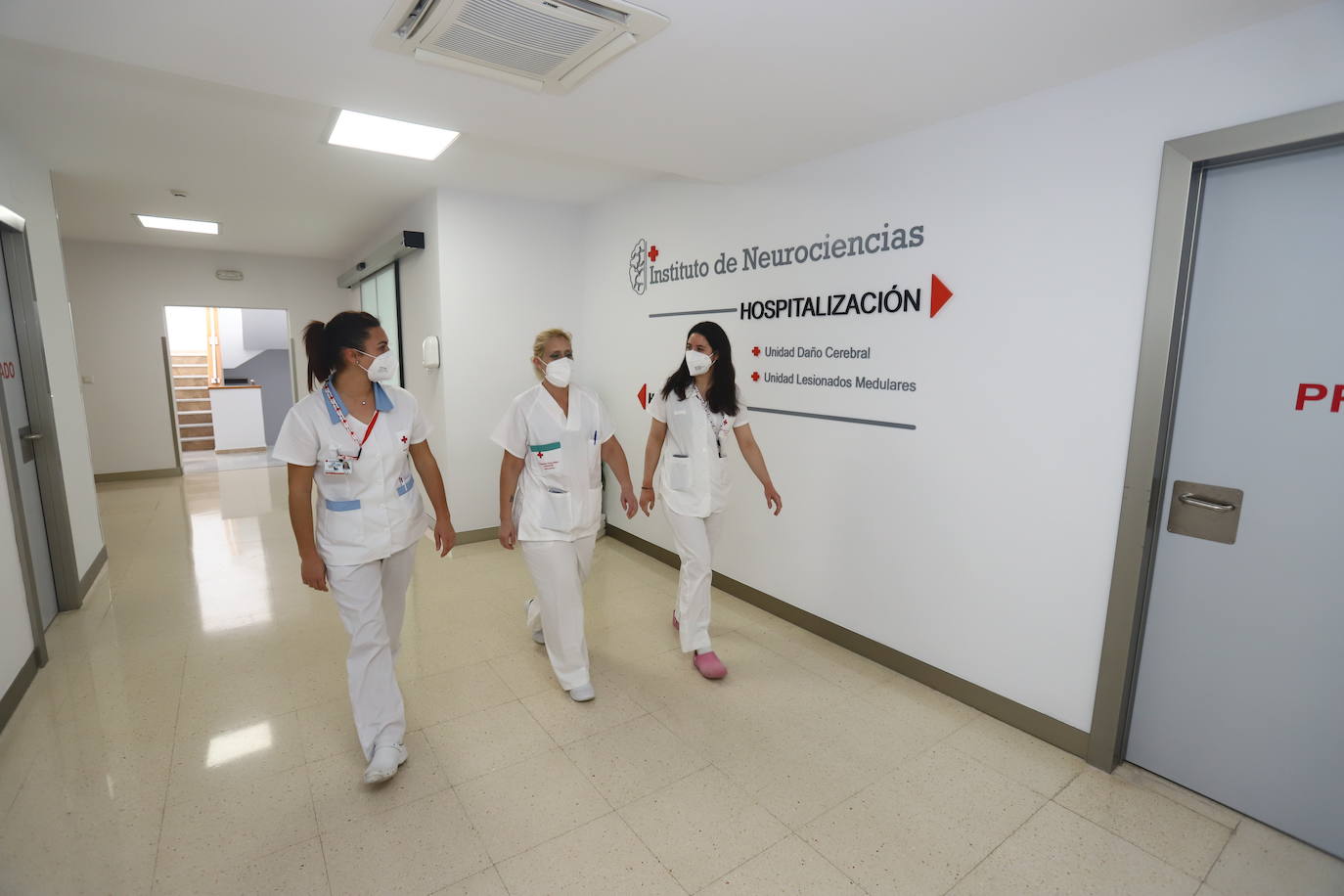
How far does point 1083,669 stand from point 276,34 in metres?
3.67

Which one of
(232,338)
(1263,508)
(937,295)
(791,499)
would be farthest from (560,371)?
(232,338)

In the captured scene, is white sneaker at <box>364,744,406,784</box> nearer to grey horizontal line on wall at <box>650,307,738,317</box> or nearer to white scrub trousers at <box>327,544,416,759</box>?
white scrub trousers at <box>327,544,416,759</box>

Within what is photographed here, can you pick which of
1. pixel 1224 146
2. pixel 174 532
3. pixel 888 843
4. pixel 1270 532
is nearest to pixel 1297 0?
pixel 1224 146

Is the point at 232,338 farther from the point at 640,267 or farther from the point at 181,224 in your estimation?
the point at 640,267

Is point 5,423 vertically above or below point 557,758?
above

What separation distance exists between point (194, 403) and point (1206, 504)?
44.6 ft

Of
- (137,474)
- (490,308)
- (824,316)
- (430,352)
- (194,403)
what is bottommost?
(137,474)

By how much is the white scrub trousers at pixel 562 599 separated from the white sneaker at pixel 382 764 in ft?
2.51

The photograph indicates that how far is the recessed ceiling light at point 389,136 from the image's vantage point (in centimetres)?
350

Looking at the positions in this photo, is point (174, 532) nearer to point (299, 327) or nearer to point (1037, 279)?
point (299, 327)

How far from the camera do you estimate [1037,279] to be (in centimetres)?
247

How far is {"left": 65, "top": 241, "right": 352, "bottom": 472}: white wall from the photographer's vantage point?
295 inches

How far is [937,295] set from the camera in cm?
282

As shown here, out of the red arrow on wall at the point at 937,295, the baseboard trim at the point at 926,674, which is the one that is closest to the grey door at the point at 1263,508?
the baseboard trim at the point at 926,674
